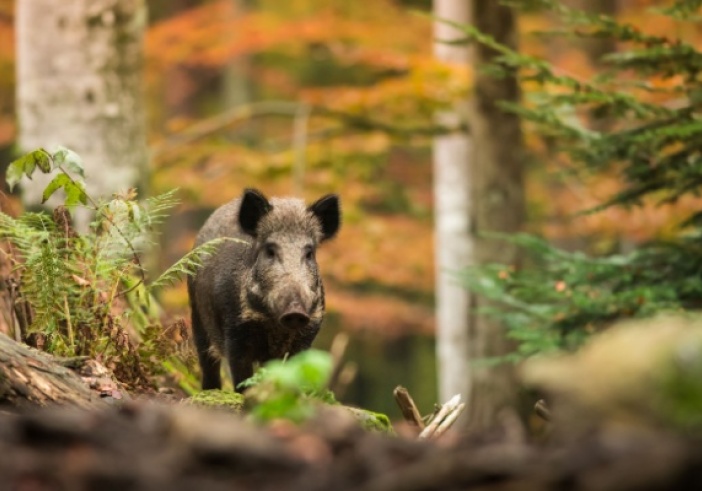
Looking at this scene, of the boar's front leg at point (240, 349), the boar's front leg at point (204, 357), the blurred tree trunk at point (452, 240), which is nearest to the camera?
the boar's front leg at point (240, 349)

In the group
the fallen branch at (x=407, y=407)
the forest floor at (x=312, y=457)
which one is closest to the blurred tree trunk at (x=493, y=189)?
the fallen branch at (x=407, y=407)

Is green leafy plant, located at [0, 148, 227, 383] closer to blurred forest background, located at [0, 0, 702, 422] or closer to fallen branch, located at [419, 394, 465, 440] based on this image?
fallen branch, located at [419, 394, 465, 440]

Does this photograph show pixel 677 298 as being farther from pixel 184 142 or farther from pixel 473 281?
pixel 184 142

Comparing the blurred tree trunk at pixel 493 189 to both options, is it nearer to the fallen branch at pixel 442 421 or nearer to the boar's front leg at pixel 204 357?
the boar's front leg at pixel 204 357

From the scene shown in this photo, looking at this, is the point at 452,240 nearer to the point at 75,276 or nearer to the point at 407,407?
the point at 407,407

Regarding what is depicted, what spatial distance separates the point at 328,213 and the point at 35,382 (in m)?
2.53

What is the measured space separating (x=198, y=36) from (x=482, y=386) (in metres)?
8.19

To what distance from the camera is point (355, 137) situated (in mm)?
14414

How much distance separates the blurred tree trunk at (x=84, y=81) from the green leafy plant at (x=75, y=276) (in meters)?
3.11

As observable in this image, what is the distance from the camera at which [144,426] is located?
2.52 m

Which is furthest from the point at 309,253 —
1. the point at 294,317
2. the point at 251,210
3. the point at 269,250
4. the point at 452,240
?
the point at 452,240

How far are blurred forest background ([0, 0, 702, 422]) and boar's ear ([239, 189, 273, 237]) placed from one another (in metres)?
2.53

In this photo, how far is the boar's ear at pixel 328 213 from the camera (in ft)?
20.2

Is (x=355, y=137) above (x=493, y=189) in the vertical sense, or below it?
above
